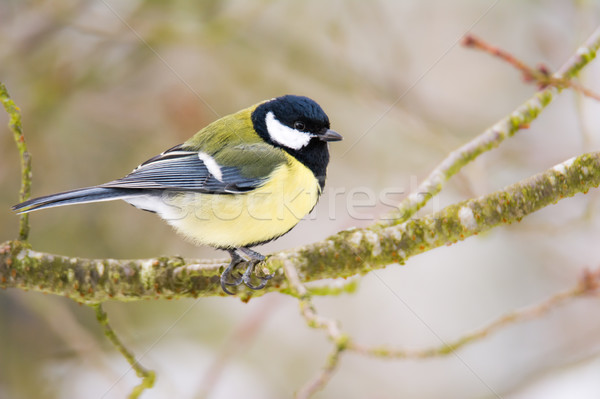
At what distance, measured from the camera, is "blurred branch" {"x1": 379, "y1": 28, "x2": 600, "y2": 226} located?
6.39 feet

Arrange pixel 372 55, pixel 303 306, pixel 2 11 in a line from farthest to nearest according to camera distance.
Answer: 1. pixel 372 55
2. pixel 2 11
3. pixel 303 306

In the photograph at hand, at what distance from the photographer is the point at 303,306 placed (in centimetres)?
139

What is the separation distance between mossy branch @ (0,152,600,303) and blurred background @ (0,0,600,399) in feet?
2.02

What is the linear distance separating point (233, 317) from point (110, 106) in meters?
1.90

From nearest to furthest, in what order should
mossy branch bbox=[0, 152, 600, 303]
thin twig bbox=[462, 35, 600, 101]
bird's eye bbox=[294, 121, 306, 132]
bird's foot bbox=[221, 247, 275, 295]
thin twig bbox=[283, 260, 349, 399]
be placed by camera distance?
1. thin twig bbox=[283, 260, 349, 399]
2. mossy branch bbox=[0, 152, 600, 303]
3. thin twig bbox=[462, 35, 600, 101]
4. bird's foot bbox=[221, 247, 275, 295]
5. bird's eye bbox=[294, 121, 306, 132]

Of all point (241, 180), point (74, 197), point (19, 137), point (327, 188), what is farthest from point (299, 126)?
point (327, 188)

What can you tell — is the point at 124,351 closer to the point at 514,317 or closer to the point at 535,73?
the point at 514,317

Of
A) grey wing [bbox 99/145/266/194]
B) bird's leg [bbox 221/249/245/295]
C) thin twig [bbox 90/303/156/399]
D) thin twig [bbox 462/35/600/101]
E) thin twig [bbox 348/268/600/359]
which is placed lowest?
thin twig [bbox 90/303/156/399]

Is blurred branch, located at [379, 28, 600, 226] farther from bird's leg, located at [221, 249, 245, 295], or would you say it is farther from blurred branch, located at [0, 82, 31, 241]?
blurred branch, located at [0, 82, 31, 241]

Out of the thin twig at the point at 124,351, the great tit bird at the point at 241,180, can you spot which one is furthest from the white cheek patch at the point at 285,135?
the thin twig at the point at 124,351

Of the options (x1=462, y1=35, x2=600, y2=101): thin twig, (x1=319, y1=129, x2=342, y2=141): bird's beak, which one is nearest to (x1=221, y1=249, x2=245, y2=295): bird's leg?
(x1=319, y1=129, x2=342, y2=141): bird's beak

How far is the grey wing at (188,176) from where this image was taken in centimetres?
232

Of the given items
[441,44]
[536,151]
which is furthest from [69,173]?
[441,44]

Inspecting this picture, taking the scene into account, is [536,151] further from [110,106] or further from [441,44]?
[110,106]
